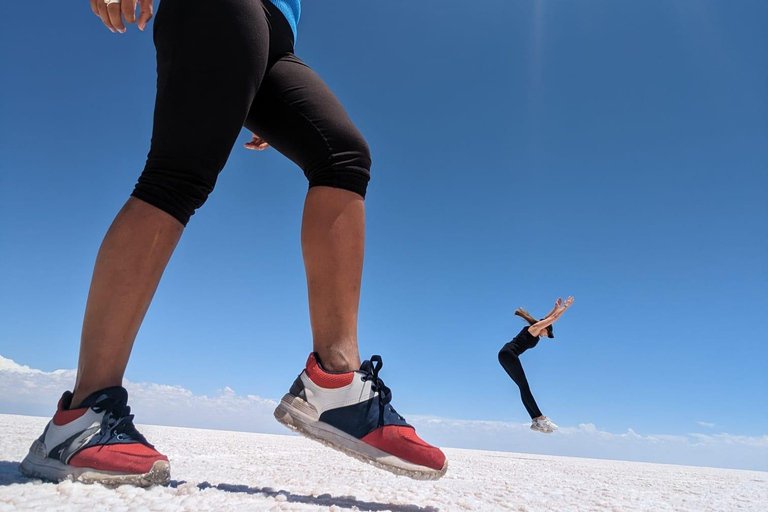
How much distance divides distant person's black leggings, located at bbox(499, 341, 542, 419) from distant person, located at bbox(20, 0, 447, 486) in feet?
18.7

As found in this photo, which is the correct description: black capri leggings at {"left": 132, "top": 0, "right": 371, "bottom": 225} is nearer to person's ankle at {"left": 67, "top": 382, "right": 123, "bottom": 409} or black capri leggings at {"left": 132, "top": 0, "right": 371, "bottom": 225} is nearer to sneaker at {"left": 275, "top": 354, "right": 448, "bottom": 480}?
person's ankle at {"left": 67, "top": 382, "right": 123, "bottom": 409}

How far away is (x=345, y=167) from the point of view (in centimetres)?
155

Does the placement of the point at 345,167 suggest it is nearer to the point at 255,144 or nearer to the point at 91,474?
the point at 255,144

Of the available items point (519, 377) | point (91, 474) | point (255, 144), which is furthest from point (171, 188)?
point (519, 377)

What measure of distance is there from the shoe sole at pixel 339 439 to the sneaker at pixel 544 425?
Result: 583 cm

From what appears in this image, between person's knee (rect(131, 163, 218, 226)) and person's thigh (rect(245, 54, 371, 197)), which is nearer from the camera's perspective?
person's knee (rect(131, 163, 218, 226))

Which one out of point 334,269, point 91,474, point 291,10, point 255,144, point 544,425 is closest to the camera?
point 91,474

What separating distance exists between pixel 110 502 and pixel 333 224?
34.5 inches

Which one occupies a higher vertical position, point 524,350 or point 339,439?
point 524,350

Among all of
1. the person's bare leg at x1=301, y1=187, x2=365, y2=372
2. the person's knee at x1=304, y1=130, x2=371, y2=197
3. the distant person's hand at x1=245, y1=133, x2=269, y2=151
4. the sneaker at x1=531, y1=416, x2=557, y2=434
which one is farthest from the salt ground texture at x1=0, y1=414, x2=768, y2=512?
the sneaker at x1=531, y1=416, x2=557, y2=434

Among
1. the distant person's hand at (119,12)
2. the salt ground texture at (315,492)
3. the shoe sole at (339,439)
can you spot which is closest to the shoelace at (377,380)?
the shoe sole at (339,439)

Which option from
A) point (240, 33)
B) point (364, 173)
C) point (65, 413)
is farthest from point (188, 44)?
point (65, 413)

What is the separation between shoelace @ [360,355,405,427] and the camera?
138cm

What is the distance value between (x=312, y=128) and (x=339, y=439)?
94cm
